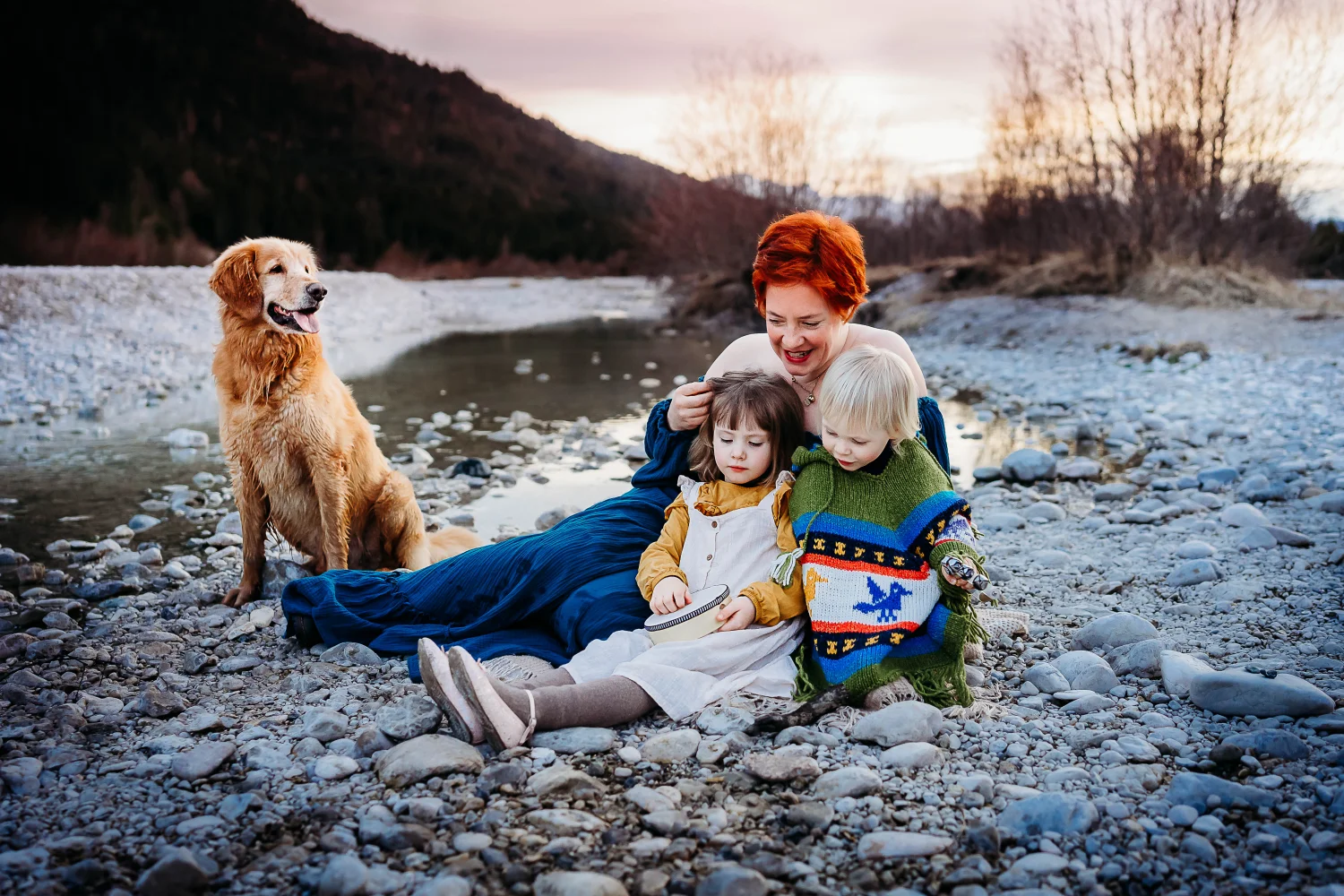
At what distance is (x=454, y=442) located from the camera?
9.11 meters

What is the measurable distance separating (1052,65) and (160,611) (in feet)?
65.0

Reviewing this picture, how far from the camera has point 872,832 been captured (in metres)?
2.39

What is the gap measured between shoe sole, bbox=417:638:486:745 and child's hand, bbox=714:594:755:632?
35.3 inches

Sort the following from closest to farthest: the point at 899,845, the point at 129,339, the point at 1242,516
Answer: the point at 899,845 < the point at 1242,516 < the point at 129,339

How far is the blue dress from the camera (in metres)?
3.67

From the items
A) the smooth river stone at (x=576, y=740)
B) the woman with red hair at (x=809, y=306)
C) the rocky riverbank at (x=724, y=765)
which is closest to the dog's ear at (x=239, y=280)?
the rocky riverbank at (x=724, y=765)

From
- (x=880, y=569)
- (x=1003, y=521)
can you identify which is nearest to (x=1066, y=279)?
(x=1003, y=521)

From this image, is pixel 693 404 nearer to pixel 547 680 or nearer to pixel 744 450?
pixel 744 450

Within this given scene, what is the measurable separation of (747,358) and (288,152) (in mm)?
41117

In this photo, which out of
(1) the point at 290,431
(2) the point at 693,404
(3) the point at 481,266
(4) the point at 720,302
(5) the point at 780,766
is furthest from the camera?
(3) the point at 481,266

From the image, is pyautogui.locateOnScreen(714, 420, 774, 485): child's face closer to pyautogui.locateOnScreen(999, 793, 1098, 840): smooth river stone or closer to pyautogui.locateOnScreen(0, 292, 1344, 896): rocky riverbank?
pyautogui.locateOnScreen(0, 292, 1344, 896): rocky riverbank

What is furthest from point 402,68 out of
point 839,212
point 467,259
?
point 839,212

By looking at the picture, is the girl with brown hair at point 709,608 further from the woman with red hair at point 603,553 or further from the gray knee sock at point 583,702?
the woman with red hair at point 603,553

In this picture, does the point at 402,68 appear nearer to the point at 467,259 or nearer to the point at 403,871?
the point at 467,259
